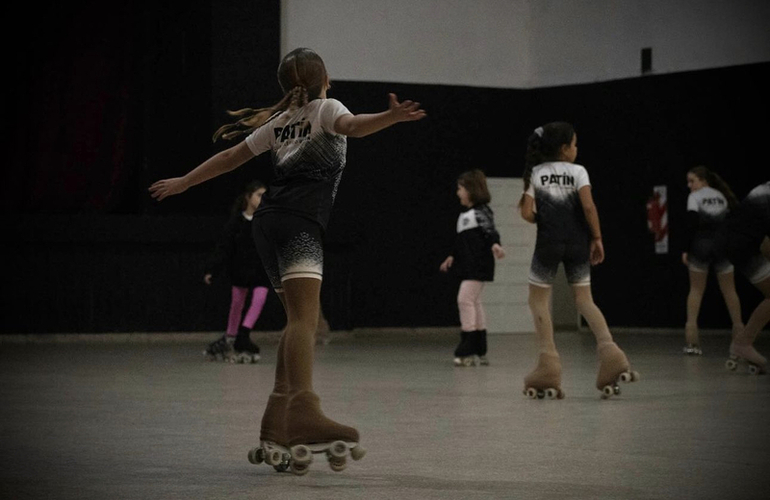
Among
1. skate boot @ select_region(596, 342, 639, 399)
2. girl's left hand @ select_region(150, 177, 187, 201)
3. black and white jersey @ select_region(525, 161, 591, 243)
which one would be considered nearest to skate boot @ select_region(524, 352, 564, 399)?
skate boot @ select_region(596, 342, 639, 399)

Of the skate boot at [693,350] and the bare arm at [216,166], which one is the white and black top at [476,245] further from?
the bare arm at [216,166]

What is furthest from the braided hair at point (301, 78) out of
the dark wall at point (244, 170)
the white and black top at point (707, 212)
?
the dark wall at point (244, 170)

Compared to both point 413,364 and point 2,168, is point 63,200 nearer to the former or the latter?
point 2,168

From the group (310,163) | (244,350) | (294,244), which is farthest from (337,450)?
(244,350)

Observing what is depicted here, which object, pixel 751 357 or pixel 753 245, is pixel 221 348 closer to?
pixel 751 357

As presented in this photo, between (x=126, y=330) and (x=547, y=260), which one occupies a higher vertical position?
(x=547, y=260)

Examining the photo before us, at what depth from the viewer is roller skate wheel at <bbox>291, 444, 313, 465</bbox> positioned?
20.6 feet

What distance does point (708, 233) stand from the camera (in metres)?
15.3

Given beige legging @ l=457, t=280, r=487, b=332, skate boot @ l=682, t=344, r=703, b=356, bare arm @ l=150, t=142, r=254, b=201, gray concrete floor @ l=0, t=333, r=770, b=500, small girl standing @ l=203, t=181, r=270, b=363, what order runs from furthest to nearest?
skate boot @ l=682, t=344, r=703, b=356 < small girl standing @ l=203, t=181, r=270, b=363 < beige legging @ l=457, t=280, r=487, b=332 < bare arm @ l=150, t=142, r=254, b=201 < gray concrete floor @ l=0, t=333, r=770, b=500

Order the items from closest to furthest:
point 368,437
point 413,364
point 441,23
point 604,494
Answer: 1. point 604,494
2. point 368,437
3. point 413,364
4. point 441,23

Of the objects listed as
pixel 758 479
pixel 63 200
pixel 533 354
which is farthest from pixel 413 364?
pixel 758 479

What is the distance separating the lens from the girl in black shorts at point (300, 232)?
6.32 metres

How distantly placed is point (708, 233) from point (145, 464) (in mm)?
9922

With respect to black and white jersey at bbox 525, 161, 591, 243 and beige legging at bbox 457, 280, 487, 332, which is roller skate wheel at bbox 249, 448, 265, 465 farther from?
→ beige legging at bbox 457, 280, 487, 332
